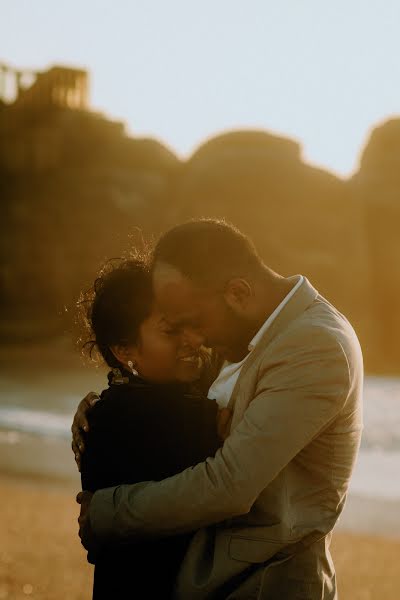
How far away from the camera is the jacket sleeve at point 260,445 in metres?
1.97

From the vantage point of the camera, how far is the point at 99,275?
2689mm

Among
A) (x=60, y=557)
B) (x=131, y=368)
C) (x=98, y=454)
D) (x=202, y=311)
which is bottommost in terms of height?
(x=60, y=557)

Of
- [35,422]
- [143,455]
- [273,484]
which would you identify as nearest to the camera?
[273,484]

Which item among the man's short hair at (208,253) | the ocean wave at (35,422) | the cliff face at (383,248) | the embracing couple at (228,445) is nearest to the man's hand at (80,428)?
the embracing couple at (228,445)

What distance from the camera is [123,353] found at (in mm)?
2633

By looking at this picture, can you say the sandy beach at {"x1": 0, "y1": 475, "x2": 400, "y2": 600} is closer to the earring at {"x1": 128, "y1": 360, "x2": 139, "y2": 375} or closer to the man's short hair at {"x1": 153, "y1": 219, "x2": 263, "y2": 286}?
the earring at {"x1": 128, "y1": 360, "x2": 139, "y2": 375}

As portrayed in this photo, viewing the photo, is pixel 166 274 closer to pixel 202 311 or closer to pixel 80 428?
pixel 202 311

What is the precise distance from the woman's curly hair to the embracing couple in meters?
0.21

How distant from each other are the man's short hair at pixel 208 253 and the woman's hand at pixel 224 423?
339mm

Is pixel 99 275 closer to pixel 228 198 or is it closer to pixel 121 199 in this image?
pixel 228 198

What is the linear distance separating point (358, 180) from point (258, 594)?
120ft

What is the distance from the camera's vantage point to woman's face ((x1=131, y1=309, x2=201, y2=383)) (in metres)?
2.50

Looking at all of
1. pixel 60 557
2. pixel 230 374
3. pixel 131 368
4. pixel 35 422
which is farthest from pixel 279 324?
pixel 35 422

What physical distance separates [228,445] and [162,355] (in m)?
0.58
